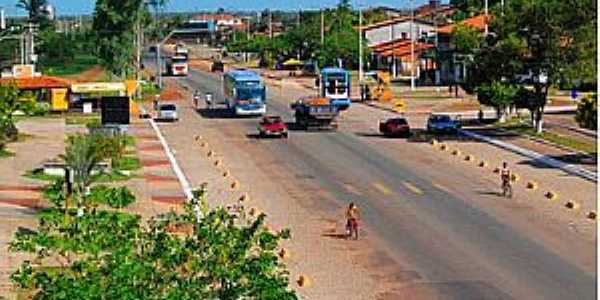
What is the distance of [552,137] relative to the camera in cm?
6000

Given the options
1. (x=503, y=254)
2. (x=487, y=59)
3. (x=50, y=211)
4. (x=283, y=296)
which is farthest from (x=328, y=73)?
(x=283, y=296)

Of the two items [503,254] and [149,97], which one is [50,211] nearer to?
[503,254]

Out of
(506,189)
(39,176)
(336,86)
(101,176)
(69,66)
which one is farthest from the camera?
(69,66)

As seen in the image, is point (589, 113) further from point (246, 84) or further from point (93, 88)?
point (93, 88)

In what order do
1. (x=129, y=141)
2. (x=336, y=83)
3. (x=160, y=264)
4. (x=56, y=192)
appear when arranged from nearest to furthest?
1. (x=160, y=264)
2. (x=56, y=192)
3. (x=129, y=141)
4. (x=336, y=83)

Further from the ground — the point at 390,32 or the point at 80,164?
the point at 390,32

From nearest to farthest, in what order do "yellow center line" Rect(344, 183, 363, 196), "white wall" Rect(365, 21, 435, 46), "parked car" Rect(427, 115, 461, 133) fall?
"yellow center line" Rect(344, 183, 363, 196) < "parked car" Rect(427, 115, 461, 133) < "white wall" Rect(365, 21, 435, 46)

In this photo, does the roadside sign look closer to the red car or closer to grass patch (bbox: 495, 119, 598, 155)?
grass patch (bbox: 495, 119, 598, 155)

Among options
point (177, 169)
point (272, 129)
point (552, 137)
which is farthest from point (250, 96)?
point (177, 169)

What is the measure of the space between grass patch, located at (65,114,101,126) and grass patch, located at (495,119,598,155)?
2327 centimetres

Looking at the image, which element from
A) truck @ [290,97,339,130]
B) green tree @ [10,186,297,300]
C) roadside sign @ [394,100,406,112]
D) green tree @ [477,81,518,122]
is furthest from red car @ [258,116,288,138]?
green tree @ [10,186,297,300]

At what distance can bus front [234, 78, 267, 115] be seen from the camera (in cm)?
7769

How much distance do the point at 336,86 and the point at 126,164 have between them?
31497 mm

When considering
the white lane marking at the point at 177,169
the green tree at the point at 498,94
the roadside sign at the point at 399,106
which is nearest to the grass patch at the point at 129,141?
the white lane marking at the point at 177,169
